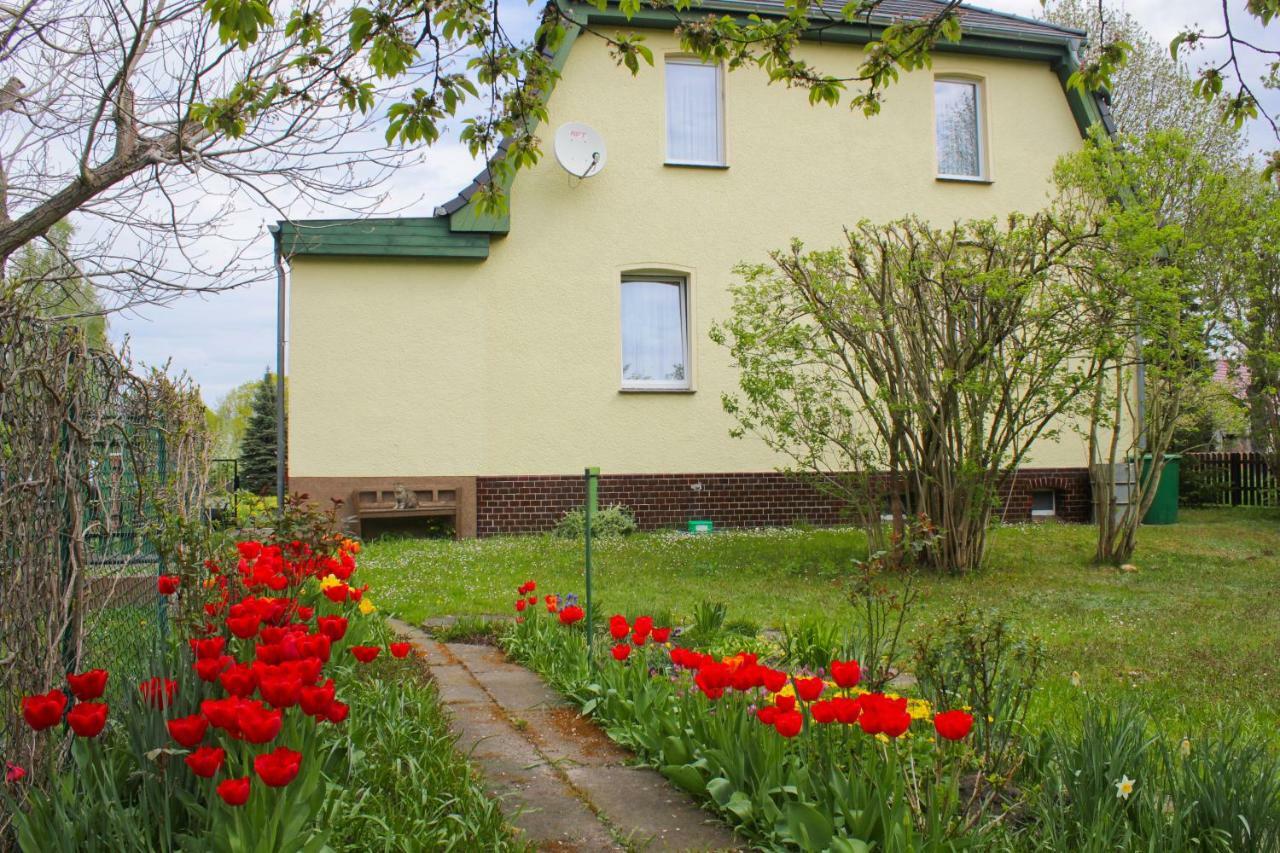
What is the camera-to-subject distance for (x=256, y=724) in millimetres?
2146

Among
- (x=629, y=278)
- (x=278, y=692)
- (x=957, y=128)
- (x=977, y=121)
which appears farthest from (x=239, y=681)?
(x=977, y=121)

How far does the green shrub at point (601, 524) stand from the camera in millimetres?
11453

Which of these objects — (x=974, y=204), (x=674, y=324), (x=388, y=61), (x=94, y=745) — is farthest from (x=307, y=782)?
(x=974, y=204)

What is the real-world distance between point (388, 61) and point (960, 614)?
10.7 feet

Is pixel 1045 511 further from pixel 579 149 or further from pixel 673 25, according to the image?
pixel 673 25

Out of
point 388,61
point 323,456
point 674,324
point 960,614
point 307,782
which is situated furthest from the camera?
point 674,324

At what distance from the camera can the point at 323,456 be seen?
11516mm

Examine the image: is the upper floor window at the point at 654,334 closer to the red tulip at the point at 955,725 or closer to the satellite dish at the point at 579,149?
the satellite dish at the point at 579,149

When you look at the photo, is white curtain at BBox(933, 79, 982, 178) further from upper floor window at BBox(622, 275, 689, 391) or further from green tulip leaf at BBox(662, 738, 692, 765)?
green tulip leaf at BBox(662, 738, 692, 765)

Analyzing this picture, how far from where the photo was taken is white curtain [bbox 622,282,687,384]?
41.3ft

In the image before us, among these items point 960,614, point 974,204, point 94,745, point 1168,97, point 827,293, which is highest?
point 1168,97

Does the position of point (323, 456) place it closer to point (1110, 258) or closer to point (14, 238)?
point (14, 238)

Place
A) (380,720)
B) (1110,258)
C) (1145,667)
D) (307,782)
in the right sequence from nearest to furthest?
1. (307,782)
2. (380,720)
3. (1145,667)
4. (1110,258)

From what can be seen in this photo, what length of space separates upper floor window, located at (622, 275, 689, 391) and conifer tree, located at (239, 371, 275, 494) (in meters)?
11.4
